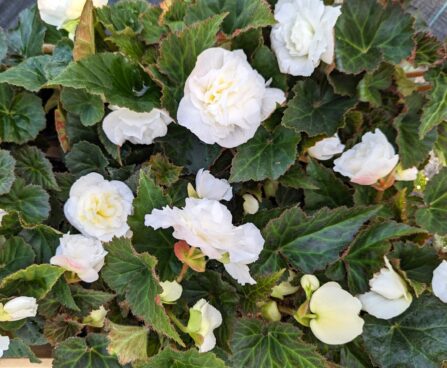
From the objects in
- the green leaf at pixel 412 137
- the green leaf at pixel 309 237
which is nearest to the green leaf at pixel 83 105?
the green leaf at pixel 309 237

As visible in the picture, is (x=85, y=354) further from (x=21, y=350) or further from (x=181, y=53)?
(x=181, y=53)

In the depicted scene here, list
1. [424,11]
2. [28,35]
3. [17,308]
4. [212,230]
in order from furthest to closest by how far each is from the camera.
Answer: [424,11], [28,35], [17,308], [212,230]

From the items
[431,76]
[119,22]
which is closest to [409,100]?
[431,76]

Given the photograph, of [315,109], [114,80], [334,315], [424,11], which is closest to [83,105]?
[114,80]

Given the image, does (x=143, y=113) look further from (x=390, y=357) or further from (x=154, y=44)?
(x=390, y=357)

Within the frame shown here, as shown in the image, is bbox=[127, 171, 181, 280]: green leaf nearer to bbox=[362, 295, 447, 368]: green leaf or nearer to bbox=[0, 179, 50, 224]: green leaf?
bbox=[0, 179, 50, 224]: green leaf

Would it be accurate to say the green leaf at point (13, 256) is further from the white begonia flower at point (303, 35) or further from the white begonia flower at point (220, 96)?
the white begonia flower at point (303, 35)

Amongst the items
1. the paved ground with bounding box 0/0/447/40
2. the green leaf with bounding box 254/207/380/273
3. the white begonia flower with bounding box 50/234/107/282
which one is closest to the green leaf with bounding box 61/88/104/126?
the white begonia flower with bounding box 50/234/107/282
